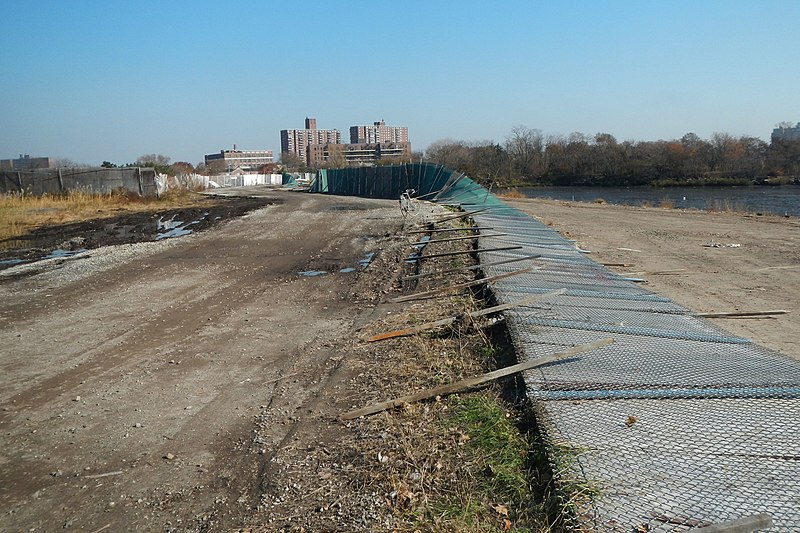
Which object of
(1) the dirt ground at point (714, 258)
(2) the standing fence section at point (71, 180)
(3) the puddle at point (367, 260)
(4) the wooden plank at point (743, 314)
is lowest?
(1) the dirt ground at point (714, 258)

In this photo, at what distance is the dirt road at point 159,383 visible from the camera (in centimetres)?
403

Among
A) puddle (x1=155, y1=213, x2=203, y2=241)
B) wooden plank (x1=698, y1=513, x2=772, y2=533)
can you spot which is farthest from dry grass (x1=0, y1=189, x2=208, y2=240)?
wooden plank (x1=698, y1=513, x2=772, y2=533)

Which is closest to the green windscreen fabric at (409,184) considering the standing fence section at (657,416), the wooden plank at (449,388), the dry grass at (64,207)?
the dry grass at (64,207)

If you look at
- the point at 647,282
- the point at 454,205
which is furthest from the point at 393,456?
the point at 454,205

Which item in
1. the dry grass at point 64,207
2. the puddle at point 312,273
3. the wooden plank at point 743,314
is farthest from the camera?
the dry grass at point 64,207

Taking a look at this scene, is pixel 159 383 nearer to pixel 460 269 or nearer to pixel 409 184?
pixel 460 269

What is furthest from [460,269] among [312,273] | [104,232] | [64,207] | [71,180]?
[71,180]

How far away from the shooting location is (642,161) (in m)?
68.8

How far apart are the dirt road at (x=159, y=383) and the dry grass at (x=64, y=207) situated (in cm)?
1214

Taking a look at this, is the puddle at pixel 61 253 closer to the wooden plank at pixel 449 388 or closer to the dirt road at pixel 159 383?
the dirt road at pixel 159 383

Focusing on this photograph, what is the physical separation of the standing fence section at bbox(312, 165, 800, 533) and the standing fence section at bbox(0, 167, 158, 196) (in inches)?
1290

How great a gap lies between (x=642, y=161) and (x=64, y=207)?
2335 inches

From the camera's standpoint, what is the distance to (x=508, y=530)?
3.18m

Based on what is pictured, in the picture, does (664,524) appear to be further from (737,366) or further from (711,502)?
(737,366)
